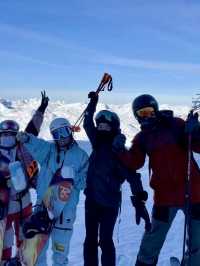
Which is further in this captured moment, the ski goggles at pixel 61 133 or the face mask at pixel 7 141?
the face mask at pixel 7 141

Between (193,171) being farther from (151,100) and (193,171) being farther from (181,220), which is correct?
(181,220)

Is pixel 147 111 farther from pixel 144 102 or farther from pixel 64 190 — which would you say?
pixel 64 190

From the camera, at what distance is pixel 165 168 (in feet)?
15.5

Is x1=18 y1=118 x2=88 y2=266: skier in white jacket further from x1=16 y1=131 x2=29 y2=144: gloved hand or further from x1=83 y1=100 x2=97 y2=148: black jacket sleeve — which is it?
x1=83 y1=100 x2=97 y2=148: black jacket sleeve

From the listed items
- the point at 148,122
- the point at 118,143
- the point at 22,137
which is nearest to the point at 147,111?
the point at 148,122

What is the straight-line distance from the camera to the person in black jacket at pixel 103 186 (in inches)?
201

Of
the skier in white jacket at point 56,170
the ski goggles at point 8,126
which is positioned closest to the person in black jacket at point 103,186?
the skier in white jacket at point 56,170

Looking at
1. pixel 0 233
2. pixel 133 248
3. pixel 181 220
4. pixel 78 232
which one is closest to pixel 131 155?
pixel 0 233

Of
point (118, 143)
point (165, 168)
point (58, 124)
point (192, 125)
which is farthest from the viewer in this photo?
point (58, 124)

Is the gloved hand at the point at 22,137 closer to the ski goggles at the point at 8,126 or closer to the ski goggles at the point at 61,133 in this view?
the ski goggles at the point at 8,126

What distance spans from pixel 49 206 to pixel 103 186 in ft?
2.20

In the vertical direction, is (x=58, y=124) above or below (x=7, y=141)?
above

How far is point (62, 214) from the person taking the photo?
5.11 m

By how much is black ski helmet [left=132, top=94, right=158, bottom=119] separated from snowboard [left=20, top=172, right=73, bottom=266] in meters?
1.14
